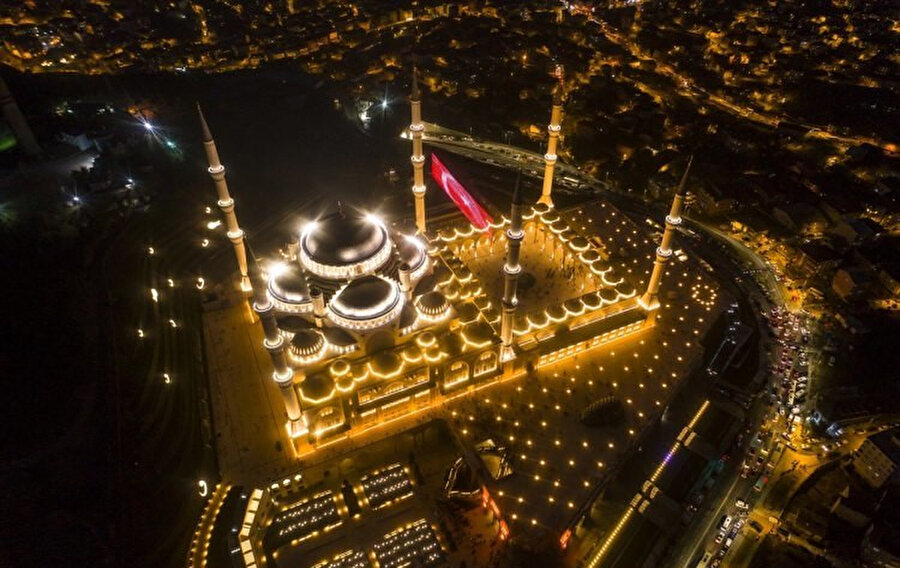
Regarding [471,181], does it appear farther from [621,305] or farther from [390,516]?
[390,516]

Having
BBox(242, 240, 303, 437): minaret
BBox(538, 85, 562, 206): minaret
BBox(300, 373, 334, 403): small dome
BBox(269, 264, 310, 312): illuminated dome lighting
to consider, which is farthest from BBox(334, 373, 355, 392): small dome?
BBox(538, 85, 562, 206): minaret

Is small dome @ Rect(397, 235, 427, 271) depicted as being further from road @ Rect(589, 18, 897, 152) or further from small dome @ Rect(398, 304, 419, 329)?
road @ Rect(589, 18, 897, 152)

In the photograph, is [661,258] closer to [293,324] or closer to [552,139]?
[552,139]

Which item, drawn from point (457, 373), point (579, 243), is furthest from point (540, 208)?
point (457, 373)

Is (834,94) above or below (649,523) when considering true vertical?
above

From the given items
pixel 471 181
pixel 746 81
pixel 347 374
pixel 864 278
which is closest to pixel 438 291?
pixel 347 374

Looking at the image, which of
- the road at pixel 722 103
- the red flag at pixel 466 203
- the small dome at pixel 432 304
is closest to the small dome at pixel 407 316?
the small dome at pixel 432 304
